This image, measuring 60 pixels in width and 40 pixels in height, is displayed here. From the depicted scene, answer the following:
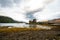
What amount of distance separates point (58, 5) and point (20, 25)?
2.30 m

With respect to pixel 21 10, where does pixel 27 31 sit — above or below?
below

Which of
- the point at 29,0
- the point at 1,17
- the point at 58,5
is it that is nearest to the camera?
the point at 1,17

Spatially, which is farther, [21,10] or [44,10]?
[44,10]

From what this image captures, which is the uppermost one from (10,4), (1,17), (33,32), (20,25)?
(10,4)

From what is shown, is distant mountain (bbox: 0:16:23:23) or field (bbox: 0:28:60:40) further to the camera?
distant mountain (bbox: 0:16:23:23)

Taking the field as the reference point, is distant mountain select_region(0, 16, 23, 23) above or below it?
above

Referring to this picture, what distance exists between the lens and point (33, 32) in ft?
19.6

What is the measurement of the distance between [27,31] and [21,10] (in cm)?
102

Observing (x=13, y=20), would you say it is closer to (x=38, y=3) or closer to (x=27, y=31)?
(x=27, y=31)

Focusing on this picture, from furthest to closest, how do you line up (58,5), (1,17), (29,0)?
(58,5) → (29,0) → (1,17)

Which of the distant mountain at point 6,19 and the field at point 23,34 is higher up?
the distant mountain at point 6,19

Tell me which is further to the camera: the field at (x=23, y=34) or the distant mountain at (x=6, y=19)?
the distant mountain at (x=6, y=19)

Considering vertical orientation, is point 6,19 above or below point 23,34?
above

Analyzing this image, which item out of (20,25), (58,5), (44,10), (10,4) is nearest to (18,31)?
(20,25)
